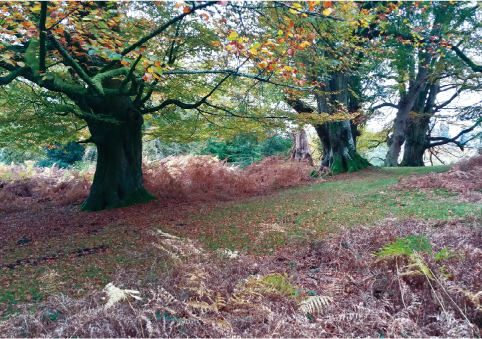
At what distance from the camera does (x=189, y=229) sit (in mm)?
4992

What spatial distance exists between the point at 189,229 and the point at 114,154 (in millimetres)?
3923

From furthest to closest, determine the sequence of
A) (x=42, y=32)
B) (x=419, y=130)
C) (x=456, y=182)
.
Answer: (x=419, y=130) < (x=456, y=182) < (x=42, y=32)

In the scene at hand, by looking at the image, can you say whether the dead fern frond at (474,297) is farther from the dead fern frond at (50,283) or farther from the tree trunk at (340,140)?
the tree trunk at (340,140)

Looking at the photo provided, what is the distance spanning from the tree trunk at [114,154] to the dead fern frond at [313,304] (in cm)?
663

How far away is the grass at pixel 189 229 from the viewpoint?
3.13 metres

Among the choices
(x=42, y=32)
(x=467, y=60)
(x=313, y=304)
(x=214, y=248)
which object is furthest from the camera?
(x=467, y=60)

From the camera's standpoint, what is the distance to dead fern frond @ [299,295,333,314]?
1.89 meters

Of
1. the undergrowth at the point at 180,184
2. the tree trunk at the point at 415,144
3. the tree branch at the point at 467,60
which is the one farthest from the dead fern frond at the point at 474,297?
the tree trunk at the point at 415,144

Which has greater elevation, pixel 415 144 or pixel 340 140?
pixel 415 144

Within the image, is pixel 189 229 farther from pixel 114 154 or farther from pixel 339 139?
pixel 339 139

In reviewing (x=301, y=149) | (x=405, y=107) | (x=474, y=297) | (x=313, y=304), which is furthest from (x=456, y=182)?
(x=301, y=149)

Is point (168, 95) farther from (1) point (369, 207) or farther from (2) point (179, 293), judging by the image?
(2) point (179, 293)

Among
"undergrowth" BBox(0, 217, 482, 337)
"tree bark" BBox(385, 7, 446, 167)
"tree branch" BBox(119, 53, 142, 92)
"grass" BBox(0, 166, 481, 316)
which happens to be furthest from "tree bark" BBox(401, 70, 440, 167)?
"tree branch" BBox(119, 53, 142, 92)

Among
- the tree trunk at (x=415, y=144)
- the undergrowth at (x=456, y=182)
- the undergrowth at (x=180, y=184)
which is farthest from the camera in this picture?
the tree trunk at (x=415, y=144)
